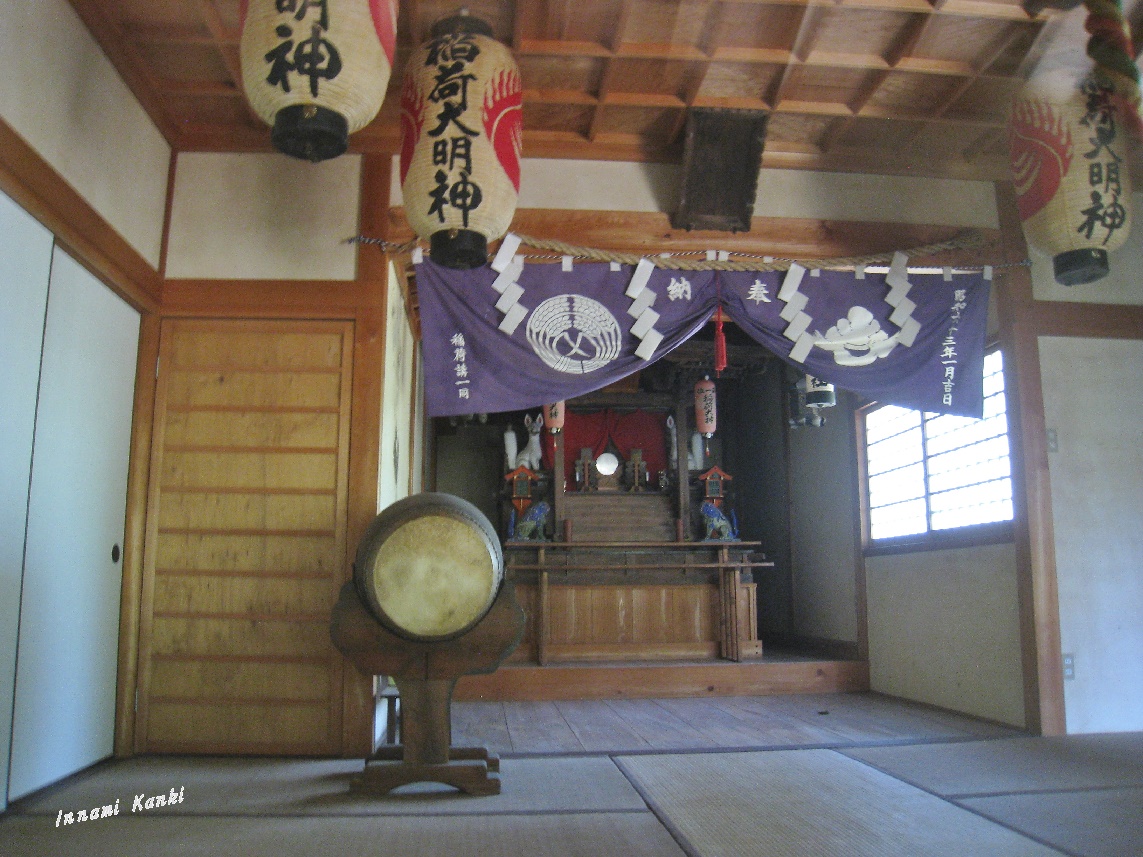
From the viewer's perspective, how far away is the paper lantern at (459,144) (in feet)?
9.46

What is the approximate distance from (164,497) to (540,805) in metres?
2.23

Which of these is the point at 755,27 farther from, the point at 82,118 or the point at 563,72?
the point at 82,118

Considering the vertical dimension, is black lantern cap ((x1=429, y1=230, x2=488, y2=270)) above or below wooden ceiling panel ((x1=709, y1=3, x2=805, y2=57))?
below

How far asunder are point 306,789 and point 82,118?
105 inches

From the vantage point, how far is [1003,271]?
170 inches

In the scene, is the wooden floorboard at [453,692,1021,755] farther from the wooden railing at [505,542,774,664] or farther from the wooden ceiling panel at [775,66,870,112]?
the wooden ceiling panel at [775,66,870,112]

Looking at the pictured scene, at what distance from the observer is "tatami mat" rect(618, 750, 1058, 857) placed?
2295 mm

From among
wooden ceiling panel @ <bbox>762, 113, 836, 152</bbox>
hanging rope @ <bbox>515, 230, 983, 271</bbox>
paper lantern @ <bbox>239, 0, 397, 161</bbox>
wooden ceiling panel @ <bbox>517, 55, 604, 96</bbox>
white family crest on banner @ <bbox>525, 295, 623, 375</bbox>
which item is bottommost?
white family crest on banner @ <bbox>525, 295, 623, 375</bbox>

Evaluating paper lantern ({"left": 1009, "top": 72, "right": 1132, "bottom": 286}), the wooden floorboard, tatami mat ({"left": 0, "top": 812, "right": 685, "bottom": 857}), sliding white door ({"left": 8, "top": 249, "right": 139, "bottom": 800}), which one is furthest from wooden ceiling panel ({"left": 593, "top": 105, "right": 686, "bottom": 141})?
tatami mat ({"left": 0, "top": 812, "right": 685, "bottom": 857})

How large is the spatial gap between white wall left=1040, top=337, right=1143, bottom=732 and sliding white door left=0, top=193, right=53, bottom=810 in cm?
452

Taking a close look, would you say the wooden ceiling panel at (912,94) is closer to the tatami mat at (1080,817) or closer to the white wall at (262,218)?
the white wall at (262,218)

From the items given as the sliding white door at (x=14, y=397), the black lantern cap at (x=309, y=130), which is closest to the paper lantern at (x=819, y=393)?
the black lantern cap at (x=309, y=130)

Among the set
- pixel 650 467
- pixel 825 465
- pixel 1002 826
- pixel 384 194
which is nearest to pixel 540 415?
pixel 650 467

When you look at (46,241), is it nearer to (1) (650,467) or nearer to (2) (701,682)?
(2) (701,682)
